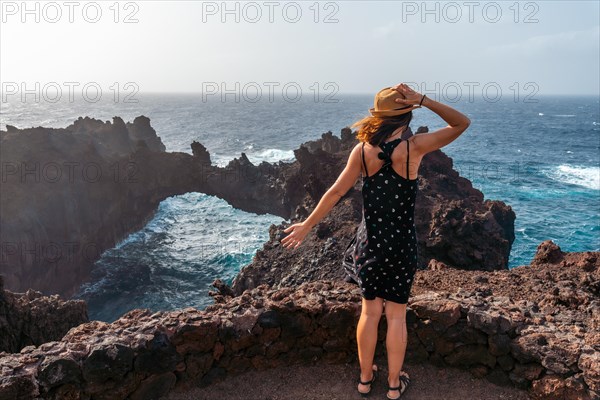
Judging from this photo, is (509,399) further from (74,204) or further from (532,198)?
(532,198)

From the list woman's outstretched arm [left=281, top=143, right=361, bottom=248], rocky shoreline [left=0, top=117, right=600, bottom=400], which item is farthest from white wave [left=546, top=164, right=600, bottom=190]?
woman's outstretched arm [left=281, top=143, right=361, bottom=248]

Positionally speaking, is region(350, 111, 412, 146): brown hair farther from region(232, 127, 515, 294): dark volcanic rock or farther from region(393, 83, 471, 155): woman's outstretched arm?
region(232, 127, 515, 294): dark volcanic rock

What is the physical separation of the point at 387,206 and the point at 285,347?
99.2 inches

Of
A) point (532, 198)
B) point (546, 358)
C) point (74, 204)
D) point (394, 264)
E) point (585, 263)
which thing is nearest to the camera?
point (394, 264)

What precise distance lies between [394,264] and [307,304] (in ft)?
5.69

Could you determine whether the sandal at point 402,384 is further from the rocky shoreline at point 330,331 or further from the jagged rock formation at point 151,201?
the jagged rock formation at point 151,201

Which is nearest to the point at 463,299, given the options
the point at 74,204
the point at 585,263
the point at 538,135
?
the point at 585,263

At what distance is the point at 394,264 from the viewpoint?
15.9ft

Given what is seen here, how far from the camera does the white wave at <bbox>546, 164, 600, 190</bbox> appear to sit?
50.9 metres

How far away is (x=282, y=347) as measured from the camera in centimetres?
598

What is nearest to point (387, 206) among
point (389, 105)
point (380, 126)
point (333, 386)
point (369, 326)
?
point (380, 126)

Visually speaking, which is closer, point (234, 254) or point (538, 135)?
point (234, 254)

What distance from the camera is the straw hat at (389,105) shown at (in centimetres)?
446

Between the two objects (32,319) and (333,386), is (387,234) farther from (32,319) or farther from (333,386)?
(32,319)
